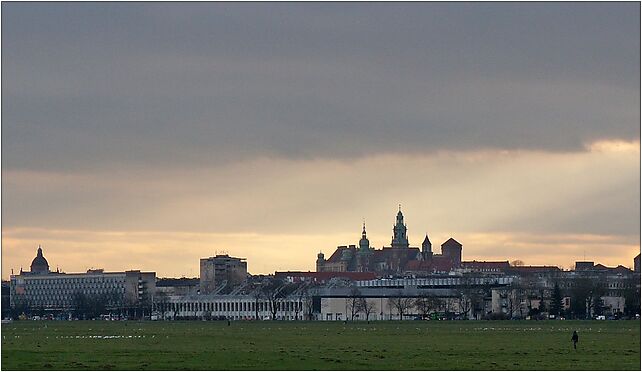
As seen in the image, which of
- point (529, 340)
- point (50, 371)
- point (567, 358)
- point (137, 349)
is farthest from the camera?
point (529, 340)

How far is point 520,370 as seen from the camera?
61906 millimetres

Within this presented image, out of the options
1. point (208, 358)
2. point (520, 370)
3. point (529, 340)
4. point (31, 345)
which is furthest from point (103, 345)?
point (520, 370)

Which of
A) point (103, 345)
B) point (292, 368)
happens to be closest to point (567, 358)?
point (292, 368)

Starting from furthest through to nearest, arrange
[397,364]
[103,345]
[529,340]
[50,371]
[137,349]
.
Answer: [529,340], [103,345], [137,349], [397,364], [50,371]

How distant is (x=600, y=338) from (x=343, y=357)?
31741 millimetres

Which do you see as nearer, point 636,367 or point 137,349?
point 636,367

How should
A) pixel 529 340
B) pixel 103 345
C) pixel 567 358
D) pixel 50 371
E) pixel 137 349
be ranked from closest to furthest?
pixel 50 371 → pixel 567 358 → pixel 137 349 → pixel 103 345 → pixel 529 340

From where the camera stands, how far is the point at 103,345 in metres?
88.8

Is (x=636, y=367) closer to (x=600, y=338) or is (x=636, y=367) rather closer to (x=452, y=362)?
(x=452, y=362)

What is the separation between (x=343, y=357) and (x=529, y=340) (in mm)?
27428

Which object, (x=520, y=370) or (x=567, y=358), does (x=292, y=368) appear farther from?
(x=567, y=358)

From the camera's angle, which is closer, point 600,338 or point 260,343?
point 260,343

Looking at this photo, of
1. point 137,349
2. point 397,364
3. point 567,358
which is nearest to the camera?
point 397,364

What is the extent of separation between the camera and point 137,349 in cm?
8119
